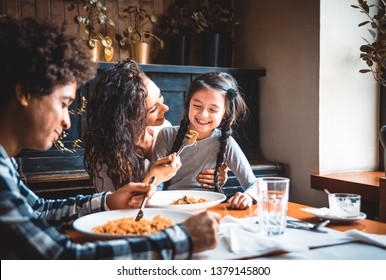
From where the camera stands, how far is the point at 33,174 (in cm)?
246

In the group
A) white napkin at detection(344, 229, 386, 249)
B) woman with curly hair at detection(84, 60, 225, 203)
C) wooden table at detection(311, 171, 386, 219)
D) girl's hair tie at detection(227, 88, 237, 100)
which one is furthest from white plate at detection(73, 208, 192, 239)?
wooden table at detection(311, 171, 386, 219)

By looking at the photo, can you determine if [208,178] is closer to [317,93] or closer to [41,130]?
[317,93]

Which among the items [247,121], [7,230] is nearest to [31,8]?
[247,121]

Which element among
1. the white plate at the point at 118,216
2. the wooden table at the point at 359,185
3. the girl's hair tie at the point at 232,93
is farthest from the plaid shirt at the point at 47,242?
the wooden table at the point at 359,185

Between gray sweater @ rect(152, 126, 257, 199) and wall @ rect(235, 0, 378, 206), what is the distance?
0.77m

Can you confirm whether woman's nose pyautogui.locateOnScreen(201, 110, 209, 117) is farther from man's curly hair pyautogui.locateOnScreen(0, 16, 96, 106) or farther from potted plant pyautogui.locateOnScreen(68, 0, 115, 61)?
man's curly hair pyautogui.locateOnScreen(0, 16, 96, 106)

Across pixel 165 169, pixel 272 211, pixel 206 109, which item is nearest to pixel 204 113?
pixel 206 109

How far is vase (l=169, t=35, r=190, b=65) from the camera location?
3.14 m

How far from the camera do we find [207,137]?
2340 mm

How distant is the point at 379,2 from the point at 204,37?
1.18 metres

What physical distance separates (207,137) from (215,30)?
50.2 inches

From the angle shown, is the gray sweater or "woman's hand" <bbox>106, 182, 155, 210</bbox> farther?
the gray sweater
